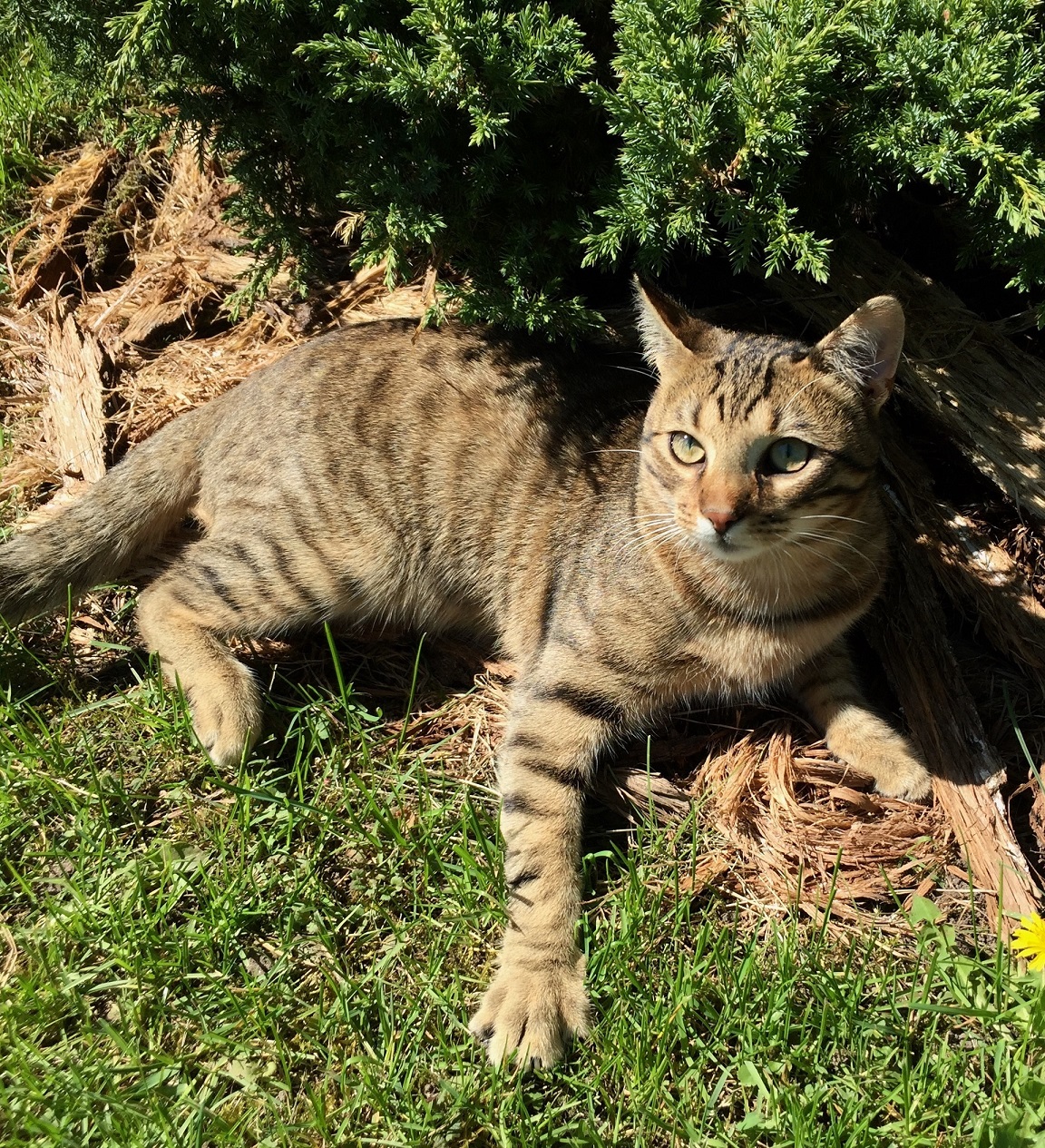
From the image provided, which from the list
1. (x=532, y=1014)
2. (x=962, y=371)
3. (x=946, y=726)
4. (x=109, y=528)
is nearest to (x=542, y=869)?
(x=532, y=1014)

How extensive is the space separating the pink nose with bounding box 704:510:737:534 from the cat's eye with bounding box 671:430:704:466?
27 cm

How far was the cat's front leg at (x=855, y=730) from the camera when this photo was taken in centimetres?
308

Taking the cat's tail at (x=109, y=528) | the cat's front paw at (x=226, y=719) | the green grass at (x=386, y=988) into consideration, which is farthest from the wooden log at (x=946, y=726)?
the cat's tail at (x=109, y=528)

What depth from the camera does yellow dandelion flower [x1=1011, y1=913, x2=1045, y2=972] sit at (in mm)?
2344

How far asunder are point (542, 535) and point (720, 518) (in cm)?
91

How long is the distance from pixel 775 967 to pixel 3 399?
381 centimetres

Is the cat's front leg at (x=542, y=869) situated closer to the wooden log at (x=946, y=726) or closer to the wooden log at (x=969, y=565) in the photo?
the wooden log at (x=946, y=726)

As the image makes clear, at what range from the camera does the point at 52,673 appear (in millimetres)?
3236

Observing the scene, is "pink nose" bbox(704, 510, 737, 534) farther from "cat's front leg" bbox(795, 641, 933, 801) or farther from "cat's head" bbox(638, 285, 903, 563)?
"cat's front leg" bbox(795, 641, 933, 801)

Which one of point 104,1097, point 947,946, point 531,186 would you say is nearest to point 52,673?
point 104,1097

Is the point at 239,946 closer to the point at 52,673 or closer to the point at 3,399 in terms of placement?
the point at 52,673

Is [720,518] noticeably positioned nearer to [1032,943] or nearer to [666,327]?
[666,327]

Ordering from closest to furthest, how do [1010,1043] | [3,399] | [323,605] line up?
1. [1010,1043]
2. [323,605]
3. [3,399]

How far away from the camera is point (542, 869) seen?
2.74 metres
